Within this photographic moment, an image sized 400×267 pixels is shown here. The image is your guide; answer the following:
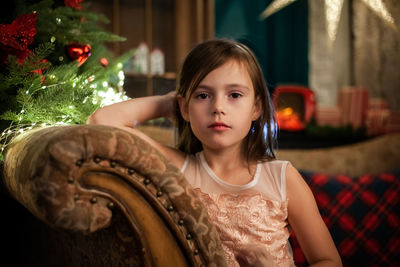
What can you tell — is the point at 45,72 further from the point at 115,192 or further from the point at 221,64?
the point at 115,192

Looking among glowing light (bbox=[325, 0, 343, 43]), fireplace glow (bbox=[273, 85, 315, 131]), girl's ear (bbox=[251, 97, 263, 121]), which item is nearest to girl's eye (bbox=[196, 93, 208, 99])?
girl's ear (bbox=[251, 97, 263, 121])

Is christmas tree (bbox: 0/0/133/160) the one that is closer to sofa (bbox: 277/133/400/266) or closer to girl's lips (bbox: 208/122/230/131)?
girl's lips (bbox: 208/122/230/131)

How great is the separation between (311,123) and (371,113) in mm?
775

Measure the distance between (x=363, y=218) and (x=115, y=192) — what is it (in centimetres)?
133

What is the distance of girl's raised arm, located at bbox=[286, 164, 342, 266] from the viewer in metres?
1.09

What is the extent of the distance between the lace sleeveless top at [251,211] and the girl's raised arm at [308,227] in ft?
0.08

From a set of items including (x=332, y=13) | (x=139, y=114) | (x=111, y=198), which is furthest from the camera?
(x=332, y=13)

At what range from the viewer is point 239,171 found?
120cm

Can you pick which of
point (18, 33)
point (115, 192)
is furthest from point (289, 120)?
point (115, 192)

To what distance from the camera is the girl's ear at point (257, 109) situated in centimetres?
122

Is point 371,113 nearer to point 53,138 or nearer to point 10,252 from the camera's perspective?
point 10,252

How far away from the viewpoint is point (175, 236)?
29.1 inches

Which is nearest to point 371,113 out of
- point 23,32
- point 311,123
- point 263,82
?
point 311,123

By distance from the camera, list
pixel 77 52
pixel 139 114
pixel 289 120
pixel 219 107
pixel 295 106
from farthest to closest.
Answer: pixel 295 106
pixel 289 120
pixel 77 52
pixel 139 114
pixel 219 107
